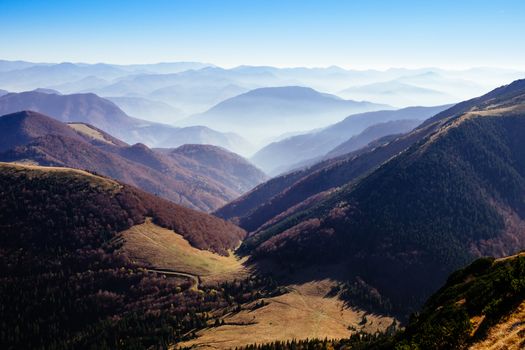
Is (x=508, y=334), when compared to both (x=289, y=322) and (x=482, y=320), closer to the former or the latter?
(x=482, y=320)

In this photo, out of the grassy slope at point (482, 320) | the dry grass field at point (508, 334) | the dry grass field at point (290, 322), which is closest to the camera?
the dry grass field at point (508, 334)

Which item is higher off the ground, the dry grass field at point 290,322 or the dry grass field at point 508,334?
the dry grass field at point 508,334

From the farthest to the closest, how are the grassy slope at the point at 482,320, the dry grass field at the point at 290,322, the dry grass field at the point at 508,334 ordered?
the dry grass field at the point at 290,322, the grassy slope at the point at 482,320, the dry grass field at the point at 508,334

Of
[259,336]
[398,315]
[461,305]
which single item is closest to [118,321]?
[259,336]

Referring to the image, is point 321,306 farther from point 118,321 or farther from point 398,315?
point 118,321

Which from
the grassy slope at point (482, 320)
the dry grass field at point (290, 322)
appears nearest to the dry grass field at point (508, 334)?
the grassy slope at point (482, 320)

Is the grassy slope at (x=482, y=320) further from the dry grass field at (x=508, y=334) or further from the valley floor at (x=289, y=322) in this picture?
the valley floor at (x=289, y=322)

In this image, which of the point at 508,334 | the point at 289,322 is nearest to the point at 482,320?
the point at 508,334

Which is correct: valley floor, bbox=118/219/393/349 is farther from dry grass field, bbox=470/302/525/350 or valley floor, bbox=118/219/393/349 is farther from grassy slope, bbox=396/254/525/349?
dry grass field, bbox=470/302/525/350
